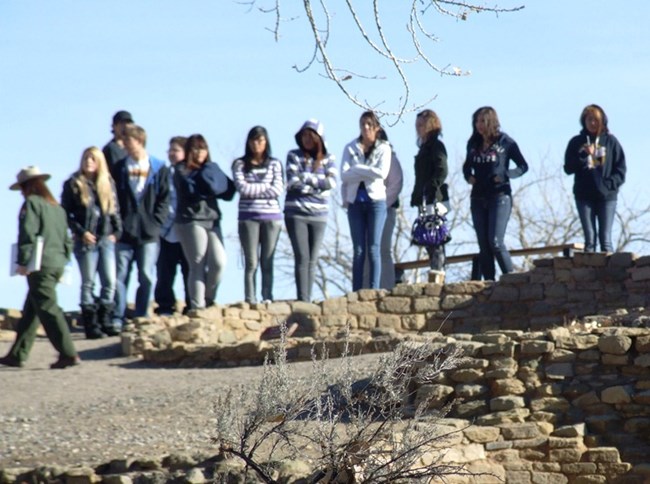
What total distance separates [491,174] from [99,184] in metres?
4.33

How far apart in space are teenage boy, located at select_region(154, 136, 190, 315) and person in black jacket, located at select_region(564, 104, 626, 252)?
449 cm

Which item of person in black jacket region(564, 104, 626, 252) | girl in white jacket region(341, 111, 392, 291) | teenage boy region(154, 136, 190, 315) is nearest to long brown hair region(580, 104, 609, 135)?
person in black jacket region(564, 104, 626, 252)

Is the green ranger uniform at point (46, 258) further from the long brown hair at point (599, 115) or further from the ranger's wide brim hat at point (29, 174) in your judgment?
the long brown hair at point (599, 115)

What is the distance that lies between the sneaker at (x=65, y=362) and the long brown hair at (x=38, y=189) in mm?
1543

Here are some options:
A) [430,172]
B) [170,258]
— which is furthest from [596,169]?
[170,258]

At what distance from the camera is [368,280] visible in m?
17.7

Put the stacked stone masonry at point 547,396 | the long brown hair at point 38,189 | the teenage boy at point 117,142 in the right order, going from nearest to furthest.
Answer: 1. the stacked stone masonry at point 547,396
2. the long brown hair at point 38,189
3. the teenage boy at point 117,142

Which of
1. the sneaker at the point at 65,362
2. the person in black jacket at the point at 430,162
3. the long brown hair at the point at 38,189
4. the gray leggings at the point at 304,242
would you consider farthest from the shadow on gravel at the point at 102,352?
the person in black jacket at the point at 430,162

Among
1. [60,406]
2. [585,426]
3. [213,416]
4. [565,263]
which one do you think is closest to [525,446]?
[585,426]

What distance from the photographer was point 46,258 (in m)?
14.5

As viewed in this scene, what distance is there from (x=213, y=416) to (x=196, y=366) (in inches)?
145

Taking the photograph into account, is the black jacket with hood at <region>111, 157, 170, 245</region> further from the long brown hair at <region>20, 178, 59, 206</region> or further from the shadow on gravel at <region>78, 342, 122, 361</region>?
the long brown hair at <region>20, 178, 59, 206</region>

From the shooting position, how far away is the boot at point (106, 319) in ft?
54.7

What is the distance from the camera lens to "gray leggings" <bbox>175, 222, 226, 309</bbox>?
16938 millimetres
